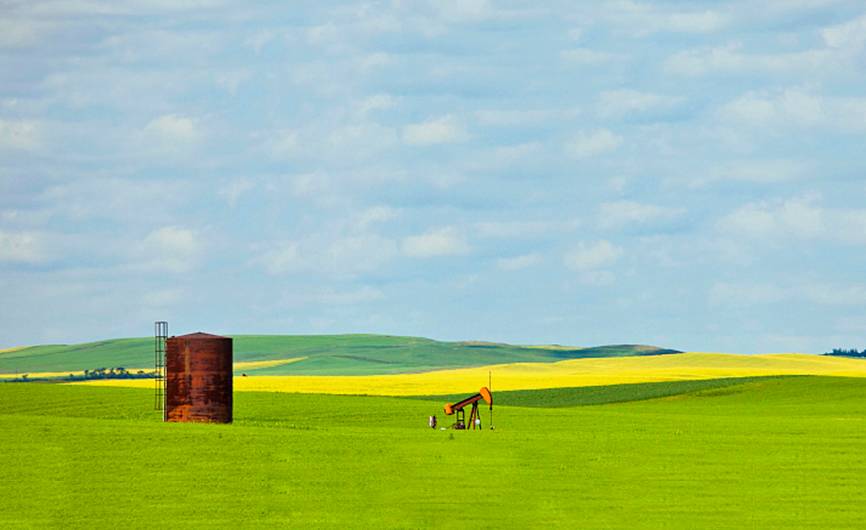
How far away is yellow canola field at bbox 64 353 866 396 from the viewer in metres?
105

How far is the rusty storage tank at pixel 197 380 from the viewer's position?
186ft

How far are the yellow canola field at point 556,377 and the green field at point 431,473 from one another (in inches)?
1649

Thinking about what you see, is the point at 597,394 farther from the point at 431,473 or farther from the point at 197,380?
the point at 431,473

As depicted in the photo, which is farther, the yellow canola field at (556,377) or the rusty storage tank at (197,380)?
the yellow canola field at (556,377)

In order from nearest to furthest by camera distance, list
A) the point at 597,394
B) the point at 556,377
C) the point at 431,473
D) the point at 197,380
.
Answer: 1. the point at 431,473
2. the point at 197,380
3. the point at 597,394
4. the point at 556,377

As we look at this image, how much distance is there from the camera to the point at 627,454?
4534cm

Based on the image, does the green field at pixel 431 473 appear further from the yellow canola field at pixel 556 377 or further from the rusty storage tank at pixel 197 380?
the yellow canola field at pixel 556 377

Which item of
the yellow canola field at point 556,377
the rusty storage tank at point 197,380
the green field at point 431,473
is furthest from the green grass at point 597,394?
the rusty storage tank at point 197,380

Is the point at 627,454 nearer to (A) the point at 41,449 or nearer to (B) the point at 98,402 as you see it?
(A) the point at 41,449

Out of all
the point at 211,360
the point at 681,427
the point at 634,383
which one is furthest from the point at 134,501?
the point at 634,383

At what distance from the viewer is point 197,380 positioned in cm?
5681

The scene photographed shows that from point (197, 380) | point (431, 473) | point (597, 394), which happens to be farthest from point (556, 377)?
point (431, 473)

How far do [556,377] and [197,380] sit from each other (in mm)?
72123

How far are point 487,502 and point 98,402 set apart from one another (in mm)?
43016
